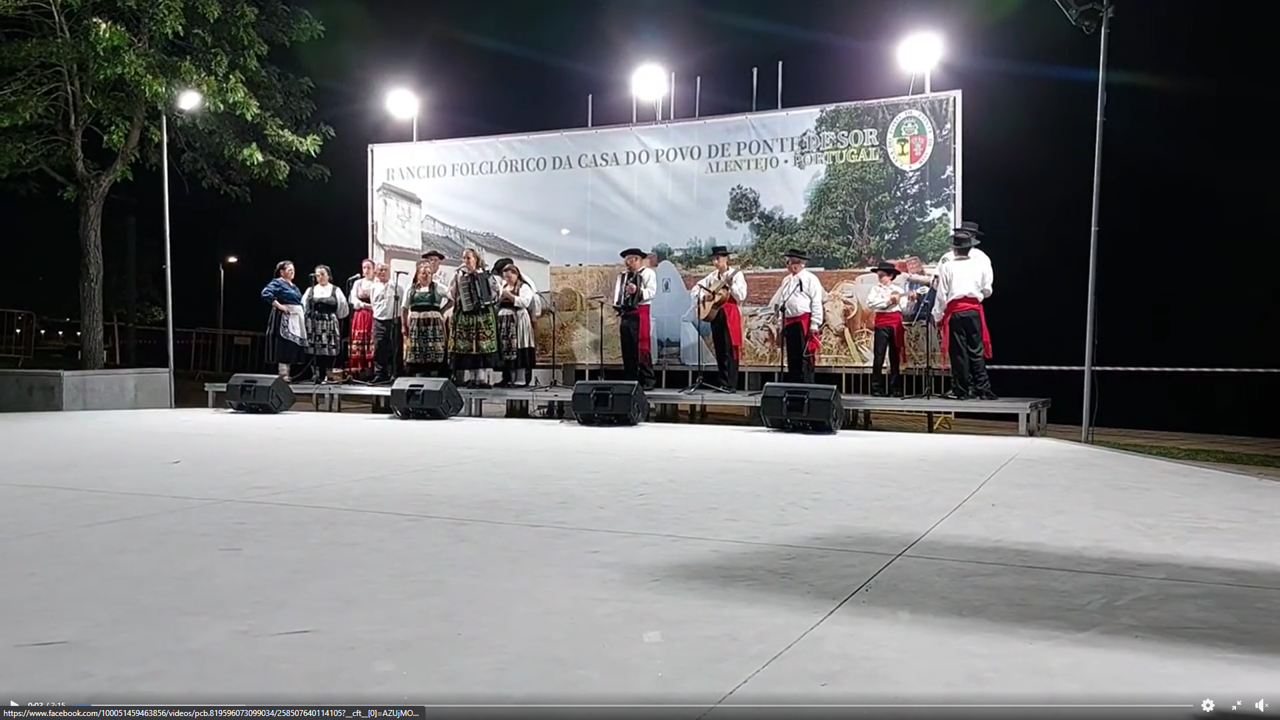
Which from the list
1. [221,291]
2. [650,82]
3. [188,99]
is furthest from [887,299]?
[221,291]

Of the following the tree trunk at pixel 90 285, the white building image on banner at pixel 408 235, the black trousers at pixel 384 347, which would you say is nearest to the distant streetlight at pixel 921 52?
the white building image on banner at pixel 408 235

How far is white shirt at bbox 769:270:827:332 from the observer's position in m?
8.14

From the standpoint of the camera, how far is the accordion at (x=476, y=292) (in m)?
9.21

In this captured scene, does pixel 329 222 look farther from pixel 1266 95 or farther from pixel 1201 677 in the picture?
pixel 1201 677

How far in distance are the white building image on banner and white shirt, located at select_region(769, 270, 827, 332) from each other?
Answer: 3.39 meters

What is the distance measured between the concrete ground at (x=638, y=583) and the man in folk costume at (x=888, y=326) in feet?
9.84

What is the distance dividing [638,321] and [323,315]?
354cm

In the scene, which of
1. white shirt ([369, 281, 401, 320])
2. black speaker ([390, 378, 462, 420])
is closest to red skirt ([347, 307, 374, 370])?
white shirt ([369, 281, 401, 320])

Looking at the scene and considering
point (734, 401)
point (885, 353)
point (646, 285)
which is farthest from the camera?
point (646, 285)

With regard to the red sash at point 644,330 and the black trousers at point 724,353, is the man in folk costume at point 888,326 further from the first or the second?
the red sash at point 644,330

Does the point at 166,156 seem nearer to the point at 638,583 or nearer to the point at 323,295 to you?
the point at 323,295

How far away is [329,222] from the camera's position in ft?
60.5

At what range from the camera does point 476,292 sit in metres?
9.23

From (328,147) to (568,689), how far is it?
14.8 metres
